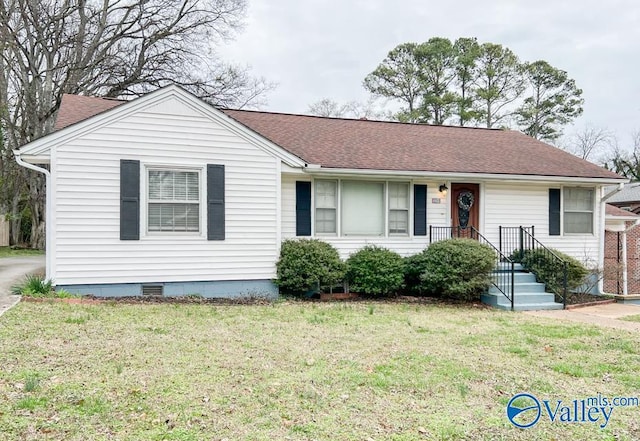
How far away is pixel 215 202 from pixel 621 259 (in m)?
9.87

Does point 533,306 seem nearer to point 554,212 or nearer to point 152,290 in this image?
point 554,212

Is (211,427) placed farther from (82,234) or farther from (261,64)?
(261,64)

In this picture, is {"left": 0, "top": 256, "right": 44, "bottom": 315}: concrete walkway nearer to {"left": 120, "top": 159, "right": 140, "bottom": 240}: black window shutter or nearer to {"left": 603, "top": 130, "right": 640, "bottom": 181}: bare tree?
{"left": 120, "top": 159, "right": 140, "bottom": 240}: black window shutter

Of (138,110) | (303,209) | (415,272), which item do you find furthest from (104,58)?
(415,272)

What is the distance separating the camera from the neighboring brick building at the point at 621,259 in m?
11.3

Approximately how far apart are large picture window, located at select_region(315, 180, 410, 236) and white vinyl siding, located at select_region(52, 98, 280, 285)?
1329 mm

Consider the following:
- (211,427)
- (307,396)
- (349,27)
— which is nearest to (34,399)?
(211,427)

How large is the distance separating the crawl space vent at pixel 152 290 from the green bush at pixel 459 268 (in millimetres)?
5160

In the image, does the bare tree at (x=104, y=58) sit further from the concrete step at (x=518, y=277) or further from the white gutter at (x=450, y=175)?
→ the concrete step at (x=518, y=277)

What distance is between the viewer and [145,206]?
8664 millimetres

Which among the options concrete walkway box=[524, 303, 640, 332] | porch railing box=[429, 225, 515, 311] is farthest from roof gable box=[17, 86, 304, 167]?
concrete walkway box=[524, 303, 640, 332]

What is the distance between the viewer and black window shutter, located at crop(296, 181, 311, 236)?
10.1 meters

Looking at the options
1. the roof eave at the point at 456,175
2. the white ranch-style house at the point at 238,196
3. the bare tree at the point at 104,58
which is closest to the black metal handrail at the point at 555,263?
the white ranch-style house at the point at 238,196

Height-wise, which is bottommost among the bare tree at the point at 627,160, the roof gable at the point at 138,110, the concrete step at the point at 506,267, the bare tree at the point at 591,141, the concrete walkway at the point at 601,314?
the concrete walkway at the point at 601,314
